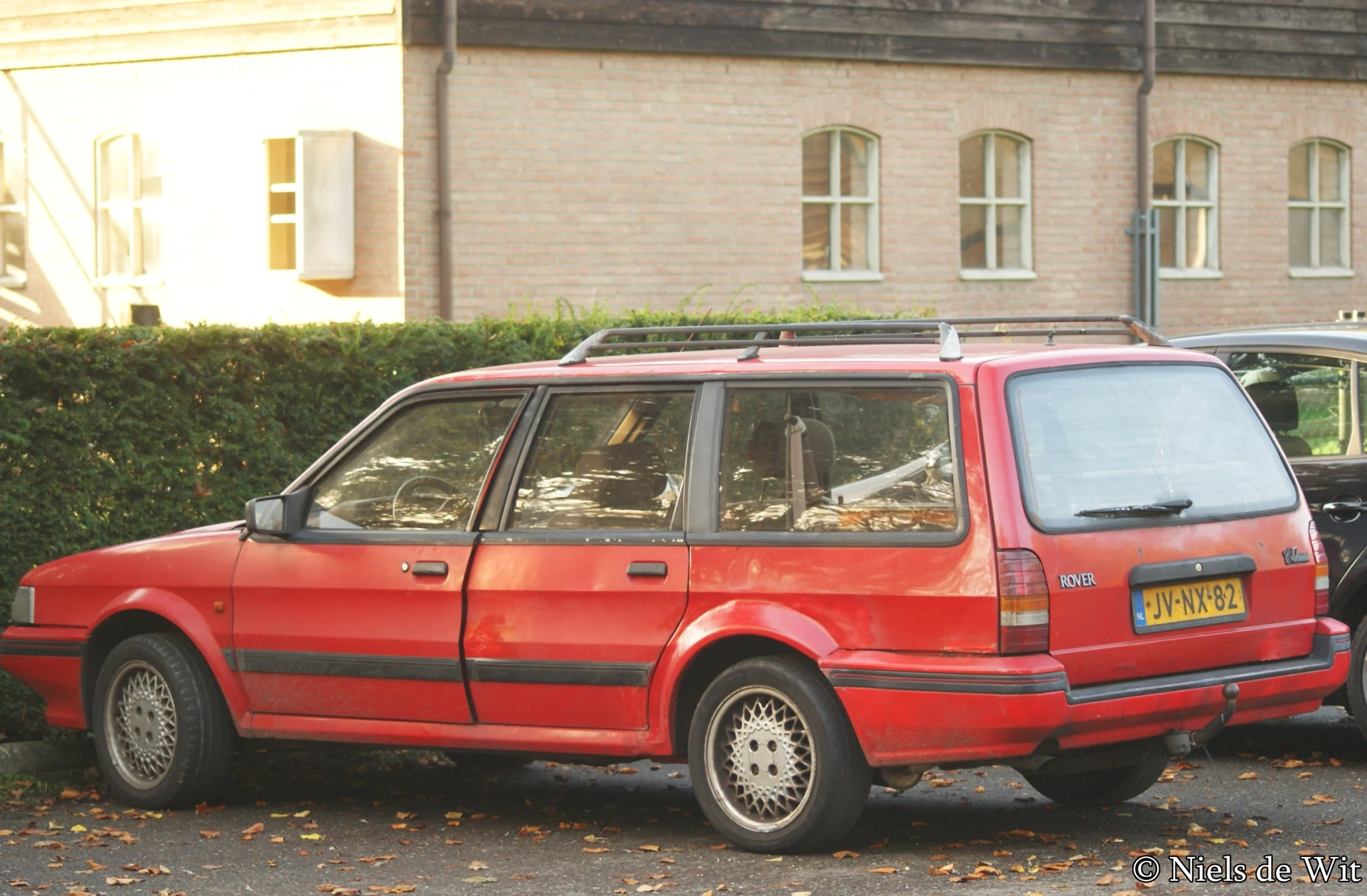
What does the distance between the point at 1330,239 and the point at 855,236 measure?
6.51 meters

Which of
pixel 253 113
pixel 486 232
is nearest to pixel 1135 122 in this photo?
pixel 486 232

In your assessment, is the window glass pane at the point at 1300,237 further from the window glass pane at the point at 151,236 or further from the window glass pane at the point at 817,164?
the window glass pane at the point at 151,236

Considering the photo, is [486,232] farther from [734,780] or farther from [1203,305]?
[734,780]

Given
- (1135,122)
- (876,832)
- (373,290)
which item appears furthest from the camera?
(1135,122)

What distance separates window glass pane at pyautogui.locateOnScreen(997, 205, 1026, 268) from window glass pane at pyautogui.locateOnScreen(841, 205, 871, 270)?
1.61m

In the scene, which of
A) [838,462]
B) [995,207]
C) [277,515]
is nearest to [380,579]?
[277,515]

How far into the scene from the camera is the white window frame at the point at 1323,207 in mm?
23922

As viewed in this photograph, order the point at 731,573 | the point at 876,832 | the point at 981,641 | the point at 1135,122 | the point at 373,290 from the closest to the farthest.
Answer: the point at 981,641
the point at 731,573
the point at 876,832
the point at 373,290
the point at 1135,122

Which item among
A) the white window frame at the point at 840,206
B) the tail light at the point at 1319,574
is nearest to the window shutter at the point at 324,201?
the white window frame at the point at 840,206

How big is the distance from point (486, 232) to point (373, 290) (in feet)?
3.68

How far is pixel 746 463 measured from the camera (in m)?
7.07

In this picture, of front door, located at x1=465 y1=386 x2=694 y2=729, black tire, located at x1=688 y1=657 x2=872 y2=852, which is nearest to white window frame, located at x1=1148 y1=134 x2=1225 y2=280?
front door, located at x1=465 y1=386 x2=694 y2=729

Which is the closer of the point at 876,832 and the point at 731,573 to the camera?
the point at 731,573

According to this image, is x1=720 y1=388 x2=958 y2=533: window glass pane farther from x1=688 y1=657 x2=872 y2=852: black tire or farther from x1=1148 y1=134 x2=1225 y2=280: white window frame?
x1=1148 y1=134 x2=1225 y2=280: white window frame
